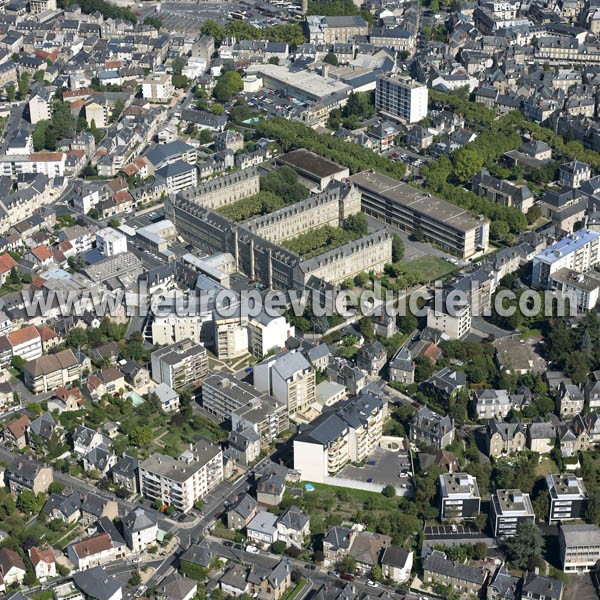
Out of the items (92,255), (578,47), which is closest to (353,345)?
(92,255)

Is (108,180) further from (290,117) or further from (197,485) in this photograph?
(197,485)

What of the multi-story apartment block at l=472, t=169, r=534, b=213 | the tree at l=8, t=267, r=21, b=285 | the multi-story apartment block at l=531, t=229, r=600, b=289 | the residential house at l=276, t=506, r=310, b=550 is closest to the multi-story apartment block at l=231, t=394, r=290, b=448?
the residential house at l=276, t=506, r=310, b=550

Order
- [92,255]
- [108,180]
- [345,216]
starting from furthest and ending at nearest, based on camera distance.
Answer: [108,180], [345,216], [92,255]

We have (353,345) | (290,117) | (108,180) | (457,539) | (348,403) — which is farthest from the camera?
(290,117)

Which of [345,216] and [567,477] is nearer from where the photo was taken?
[567,477]

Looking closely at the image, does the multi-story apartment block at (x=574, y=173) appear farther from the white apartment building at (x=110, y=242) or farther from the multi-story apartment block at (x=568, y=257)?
the white apartment building at (x=110, y=242)

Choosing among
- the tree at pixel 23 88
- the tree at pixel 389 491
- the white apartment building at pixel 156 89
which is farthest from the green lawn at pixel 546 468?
the tree at pixel 23 88
